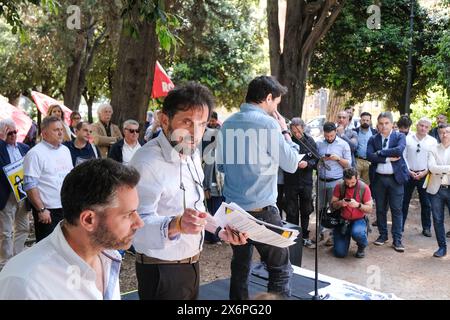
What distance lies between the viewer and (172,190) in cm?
236

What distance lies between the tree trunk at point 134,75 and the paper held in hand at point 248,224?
518 centimetres

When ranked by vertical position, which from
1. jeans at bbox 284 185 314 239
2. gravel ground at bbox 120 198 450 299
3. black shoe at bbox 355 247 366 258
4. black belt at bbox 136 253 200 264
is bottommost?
gravel ground at bbox 120 198 450 299

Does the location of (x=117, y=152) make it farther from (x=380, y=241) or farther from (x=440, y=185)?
(x=440, y=185)

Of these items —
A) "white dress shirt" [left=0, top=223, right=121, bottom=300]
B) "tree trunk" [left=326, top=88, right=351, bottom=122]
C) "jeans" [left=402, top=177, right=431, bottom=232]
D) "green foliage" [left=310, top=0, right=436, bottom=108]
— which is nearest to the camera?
"white dress shirt" [left=0, top=223, right=121, bottom=300]

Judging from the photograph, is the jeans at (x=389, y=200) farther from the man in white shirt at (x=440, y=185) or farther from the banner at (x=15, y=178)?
the banner at (x=15, y=178)

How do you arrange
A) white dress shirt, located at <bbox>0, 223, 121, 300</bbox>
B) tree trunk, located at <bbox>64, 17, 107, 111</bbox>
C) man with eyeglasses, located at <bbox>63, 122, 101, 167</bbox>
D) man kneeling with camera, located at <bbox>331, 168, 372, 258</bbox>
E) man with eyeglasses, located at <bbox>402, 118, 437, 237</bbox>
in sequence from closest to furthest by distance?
white dress shirt, located at <bbox>0, 223, 121, 300</bbox> < man with eyeglasses, located at <bbox>63, 122, 101, 167</bbox> < man kneeling with camera, located at <bbox>331, 168, 372, 258</bbox> < man with eyeglasses, located at <bbox>402, 118, 437, 237</bbox> < tree trunk, located at <bbox>64, 17, 107, 111</bbox>

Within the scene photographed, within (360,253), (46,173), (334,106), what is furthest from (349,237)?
(334,106)

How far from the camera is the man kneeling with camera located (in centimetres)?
639

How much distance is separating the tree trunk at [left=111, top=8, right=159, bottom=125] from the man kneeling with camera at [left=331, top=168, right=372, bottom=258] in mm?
3430

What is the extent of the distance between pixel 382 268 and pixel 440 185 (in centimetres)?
148

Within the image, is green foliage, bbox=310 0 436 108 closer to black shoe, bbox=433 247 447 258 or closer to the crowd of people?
the crowd of people

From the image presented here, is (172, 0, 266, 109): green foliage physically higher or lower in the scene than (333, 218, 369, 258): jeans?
higher

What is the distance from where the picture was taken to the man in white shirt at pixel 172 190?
2285 millimetres

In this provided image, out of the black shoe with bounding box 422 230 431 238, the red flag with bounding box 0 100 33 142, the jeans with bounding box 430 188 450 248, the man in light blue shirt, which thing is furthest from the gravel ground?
the red flag with bounding box 0 100 33 142
